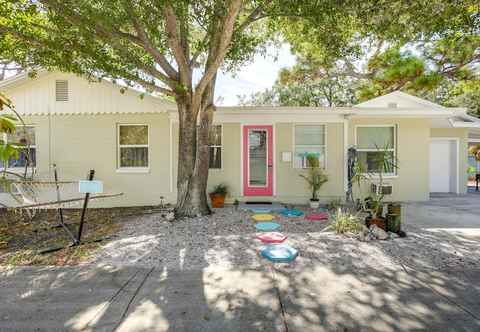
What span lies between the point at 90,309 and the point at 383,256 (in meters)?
3.93

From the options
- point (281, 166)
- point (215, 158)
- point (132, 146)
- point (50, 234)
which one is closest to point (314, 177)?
point (281, 166)

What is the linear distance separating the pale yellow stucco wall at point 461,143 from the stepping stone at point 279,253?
370 inches

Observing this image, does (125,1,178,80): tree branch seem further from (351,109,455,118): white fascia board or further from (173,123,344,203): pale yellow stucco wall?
(351,109,455,118): white fascia board

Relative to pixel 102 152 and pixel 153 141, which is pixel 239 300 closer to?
pixel 153 141

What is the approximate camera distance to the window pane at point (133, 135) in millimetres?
8289

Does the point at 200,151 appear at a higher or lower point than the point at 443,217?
higher

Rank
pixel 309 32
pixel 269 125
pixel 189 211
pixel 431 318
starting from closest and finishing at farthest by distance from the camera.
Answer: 1. pixel 431 318
2. pixel 189 211
3. pixel 309 32
4. pixel 269 125

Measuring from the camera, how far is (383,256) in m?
4.00

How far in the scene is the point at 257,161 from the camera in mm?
8234

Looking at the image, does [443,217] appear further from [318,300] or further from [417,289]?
[318,300]

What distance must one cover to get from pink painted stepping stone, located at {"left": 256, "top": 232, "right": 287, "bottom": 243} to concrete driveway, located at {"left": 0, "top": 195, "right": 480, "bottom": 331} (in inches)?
27.2

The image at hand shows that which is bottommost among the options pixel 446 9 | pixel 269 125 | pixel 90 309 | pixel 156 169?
pixel 90 309

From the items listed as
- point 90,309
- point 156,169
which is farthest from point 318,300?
point 156,169

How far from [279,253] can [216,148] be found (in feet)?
15.8
